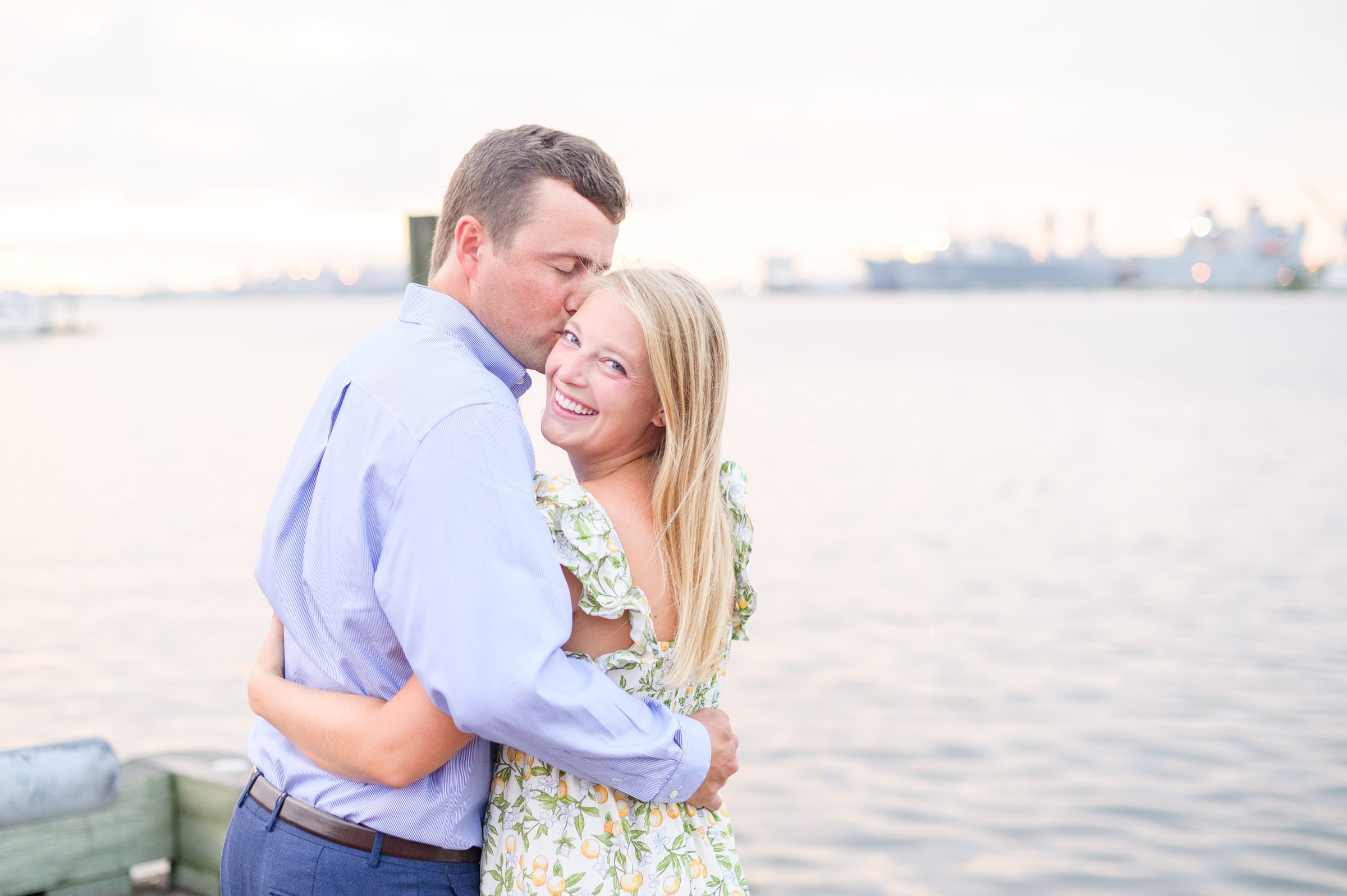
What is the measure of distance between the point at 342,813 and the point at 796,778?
559cm

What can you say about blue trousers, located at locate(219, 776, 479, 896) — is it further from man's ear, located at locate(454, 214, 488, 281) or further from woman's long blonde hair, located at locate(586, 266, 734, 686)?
man's ear, located at locate(454, 214, 488, 281)

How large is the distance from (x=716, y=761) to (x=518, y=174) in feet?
3.17

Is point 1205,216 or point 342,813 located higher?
point 1205,216

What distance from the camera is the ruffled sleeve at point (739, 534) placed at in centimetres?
213

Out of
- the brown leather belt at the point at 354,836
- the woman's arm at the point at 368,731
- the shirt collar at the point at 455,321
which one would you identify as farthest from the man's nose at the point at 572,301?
the brown leather belt at the point at 354,836

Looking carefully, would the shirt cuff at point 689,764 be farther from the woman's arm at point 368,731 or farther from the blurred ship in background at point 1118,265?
the blurred ship in background at point 1118,265

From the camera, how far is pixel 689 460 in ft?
6.38

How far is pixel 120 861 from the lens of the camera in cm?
317

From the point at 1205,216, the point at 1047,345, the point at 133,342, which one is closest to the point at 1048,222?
the point at 1205,216

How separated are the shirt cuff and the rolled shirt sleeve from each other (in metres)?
0.15

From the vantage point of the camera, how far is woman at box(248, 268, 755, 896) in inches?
70.6

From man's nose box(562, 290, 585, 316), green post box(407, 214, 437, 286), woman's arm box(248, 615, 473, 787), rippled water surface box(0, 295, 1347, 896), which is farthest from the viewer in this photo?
rippled water surface box(0, 295, 1347, 896)

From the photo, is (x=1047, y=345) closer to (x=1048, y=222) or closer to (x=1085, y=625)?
(x=1085, y=625)

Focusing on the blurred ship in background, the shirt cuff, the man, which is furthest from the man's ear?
Result: the blurred ship in background
